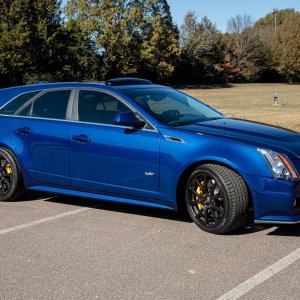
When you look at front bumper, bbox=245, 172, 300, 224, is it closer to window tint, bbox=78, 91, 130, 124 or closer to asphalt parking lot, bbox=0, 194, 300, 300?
asphalt parking lot, bbox=0, 194, 300, 300

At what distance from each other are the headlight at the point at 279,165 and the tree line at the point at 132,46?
48288mm

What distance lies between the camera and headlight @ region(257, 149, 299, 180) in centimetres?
470

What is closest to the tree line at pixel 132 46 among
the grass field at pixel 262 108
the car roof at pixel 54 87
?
the grass field at pixel 262 108

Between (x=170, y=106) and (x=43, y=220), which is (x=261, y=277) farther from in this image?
(x=43, y=220)

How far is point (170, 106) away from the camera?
5.99m

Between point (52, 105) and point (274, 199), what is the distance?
3082 mm

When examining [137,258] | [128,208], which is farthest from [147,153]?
[137,258]

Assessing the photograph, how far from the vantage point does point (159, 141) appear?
5.27 meters

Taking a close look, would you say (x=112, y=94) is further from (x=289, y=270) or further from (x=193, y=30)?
(x=193, y=30)

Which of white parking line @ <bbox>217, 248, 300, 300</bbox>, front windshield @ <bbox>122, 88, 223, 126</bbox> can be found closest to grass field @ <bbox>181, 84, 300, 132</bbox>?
front windshield @ <bbox>122, 88, 223, 126</bbox>

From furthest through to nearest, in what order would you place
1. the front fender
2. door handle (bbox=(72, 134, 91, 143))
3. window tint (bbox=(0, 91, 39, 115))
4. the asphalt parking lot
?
window tint (bbox=(0, 91, 39, 115)) → door handle (bbox=(72, 134, 91, 143)) → the front fender → the asphalt parking lot

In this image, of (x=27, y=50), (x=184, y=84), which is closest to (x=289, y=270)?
(x=27, y=50)

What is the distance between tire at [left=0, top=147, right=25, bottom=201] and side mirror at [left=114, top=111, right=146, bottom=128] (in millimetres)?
1725

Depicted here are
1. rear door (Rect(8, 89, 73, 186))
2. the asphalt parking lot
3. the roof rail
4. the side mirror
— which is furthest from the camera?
A: the roof rail
